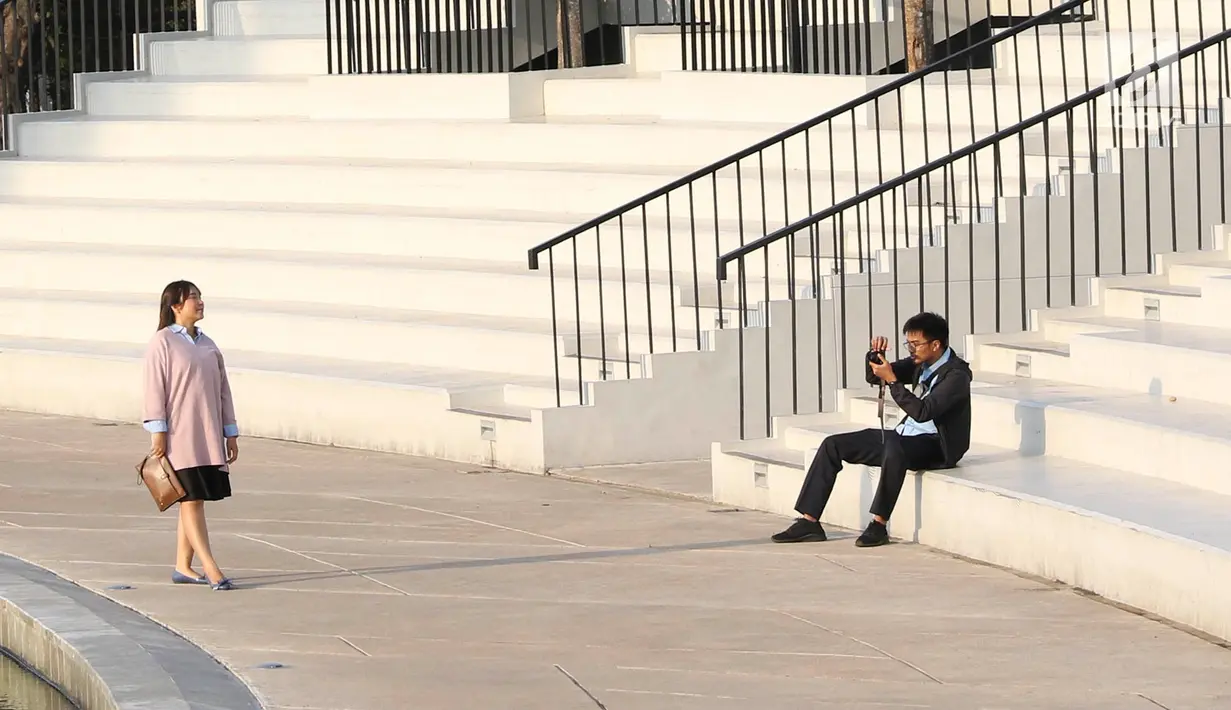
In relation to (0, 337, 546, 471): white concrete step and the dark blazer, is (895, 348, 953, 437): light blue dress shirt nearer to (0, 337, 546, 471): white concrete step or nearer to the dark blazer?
the dark blazer

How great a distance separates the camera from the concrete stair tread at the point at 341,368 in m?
14.0

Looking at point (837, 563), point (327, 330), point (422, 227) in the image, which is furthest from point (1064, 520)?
point (422, 227)

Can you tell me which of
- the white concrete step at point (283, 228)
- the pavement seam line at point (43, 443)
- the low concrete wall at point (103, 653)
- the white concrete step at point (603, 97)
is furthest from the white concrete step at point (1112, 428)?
the white concrete step at point (603, 97)

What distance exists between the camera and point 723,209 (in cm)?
1518

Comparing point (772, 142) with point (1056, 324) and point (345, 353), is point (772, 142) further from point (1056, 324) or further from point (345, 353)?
point (345, 353)

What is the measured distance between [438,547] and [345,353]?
4.46 metres

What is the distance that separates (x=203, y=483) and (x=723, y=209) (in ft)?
19.7

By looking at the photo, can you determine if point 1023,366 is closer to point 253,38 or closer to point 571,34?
point 571,34

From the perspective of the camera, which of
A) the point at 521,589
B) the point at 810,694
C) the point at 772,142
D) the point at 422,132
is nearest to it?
the point at 810,694

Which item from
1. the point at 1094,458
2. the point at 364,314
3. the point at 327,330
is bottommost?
the point at 1094,458

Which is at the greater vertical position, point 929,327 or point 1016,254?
point 1016,254

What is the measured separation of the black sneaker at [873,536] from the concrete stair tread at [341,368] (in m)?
3.35

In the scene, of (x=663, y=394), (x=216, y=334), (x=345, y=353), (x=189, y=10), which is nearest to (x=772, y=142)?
(x=663, y=394)

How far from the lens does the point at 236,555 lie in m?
10.9
